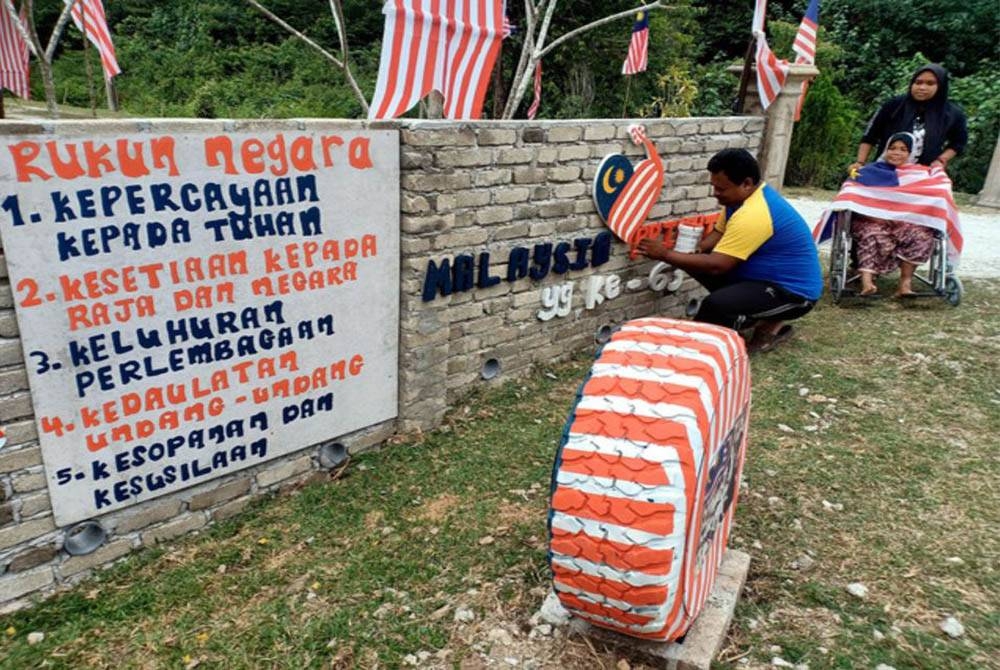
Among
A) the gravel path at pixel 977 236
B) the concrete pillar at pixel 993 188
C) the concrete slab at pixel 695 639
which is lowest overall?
Answer: the concrete slab at pixel 695 639

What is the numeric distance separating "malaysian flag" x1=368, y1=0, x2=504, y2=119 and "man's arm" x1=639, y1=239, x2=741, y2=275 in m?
1.60

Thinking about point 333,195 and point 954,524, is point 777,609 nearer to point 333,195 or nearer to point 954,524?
point 954,524

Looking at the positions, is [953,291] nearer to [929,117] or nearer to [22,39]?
[929,117]

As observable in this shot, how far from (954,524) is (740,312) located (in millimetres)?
2072

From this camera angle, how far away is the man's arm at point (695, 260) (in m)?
5.14

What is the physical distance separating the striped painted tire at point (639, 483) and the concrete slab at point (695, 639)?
106 mm

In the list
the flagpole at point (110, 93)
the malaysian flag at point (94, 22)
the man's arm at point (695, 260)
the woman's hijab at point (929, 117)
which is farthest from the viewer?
the flagpole at point (110, 93)

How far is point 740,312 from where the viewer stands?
5.21 meters

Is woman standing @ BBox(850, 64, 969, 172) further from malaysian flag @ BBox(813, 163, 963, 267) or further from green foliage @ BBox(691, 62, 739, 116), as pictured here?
green foliage @ BBox(691, 62, 739, 116)

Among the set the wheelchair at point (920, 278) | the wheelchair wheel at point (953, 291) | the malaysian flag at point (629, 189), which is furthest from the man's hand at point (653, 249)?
the wheelchair wheel at point (953, 291)

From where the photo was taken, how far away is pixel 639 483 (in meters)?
2.06

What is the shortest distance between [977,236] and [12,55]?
1139 centimetres

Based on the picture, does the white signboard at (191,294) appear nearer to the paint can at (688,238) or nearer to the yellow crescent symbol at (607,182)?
the yellow crescent symbol at (607,182)

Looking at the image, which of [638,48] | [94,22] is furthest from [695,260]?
[94,22]
